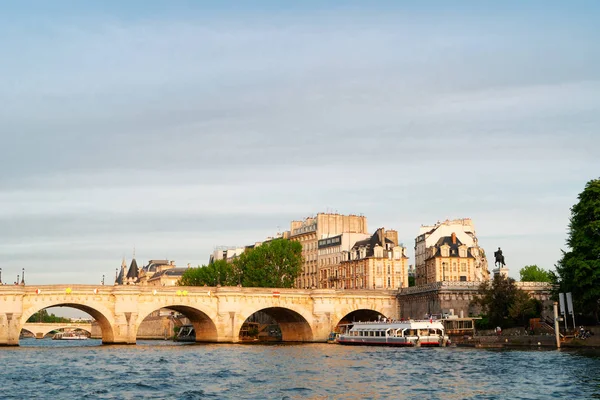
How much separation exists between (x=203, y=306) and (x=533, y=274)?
7113 cm

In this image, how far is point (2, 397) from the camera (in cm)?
4116

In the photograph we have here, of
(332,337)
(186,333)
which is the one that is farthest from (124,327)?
(186,333)

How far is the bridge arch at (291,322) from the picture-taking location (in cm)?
10138

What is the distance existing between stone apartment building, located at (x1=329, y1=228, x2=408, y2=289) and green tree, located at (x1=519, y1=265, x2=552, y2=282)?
81.9 feet

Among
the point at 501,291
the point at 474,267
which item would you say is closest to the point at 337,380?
the point at 501,291

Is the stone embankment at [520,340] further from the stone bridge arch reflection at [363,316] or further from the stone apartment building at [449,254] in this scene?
the stone apartment building at [449,254]

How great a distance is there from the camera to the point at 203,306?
315 feet

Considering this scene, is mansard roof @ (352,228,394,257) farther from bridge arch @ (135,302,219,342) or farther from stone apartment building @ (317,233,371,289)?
bridge arch @ (135,302,219,342)

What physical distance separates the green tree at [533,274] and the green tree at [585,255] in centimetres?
6717

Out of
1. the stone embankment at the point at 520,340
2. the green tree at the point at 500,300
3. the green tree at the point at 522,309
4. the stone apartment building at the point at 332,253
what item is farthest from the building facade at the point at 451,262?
the stone embankment at the point at 520,340

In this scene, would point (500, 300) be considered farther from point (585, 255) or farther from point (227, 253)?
point (227, 253)

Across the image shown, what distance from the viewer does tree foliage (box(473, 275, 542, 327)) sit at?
8275cm

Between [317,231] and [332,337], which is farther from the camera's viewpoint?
[317,231]

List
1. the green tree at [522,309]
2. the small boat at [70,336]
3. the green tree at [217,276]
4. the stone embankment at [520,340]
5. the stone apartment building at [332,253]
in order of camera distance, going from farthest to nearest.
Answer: the small boat at [70,336] → the stone apartment building at [332,253] → the green tree at [217,276] → the green tree at [522,309] → the stone embankment at [520,340]
